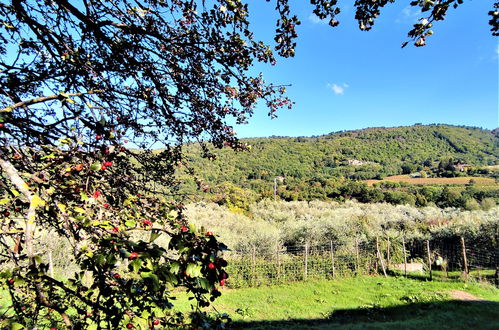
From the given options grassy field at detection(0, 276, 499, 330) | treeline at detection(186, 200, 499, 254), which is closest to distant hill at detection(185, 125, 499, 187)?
treeline at detection(186, 200, 499, 254)

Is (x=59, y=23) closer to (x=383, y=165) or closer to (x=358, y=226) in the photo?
(x=358, y=226)

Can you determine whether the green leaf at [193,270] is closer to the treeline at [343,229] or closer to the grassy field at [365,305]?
the grassy field at [365,305]

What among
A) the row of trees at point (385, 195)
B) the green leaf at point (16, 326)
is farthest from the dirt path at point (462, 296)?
the row of trees at point (385, 195)

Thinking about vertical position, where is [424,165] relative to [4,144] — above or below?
above

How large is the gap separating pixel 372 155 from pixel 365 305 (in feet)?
264

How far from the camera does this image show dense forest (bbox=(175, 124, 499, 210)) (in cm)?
4169

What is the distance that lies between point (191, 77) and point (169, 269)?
2558 mm

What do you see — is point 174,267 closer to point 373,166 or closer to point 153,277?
point 153,277

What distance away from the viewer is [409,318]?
8570 mm

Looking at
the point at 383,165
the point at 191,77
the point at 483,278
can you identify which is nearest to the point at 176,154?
the point at 191,77

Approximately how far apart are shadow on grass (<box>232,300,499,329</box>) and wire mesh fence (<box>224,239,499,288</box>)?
3.90 metres

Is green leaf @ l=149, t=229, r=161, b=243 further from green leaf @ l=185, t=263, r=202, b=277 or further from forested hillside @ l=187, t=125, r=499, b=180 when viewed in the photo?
forested hillside @ l=187, t=125, r=499, b=180

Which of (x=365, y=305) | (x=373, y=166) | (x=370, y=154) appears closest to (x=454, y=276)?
(x=365, y=305)

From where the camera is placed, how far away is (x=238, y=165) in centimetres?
6222
